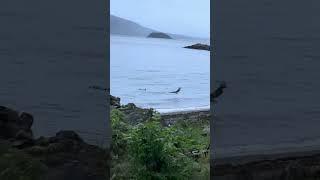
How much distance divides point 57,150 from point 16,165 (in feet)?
1.00

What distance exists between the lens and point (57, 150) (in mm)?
4043

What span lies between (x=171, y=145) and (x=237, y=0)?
1511mm

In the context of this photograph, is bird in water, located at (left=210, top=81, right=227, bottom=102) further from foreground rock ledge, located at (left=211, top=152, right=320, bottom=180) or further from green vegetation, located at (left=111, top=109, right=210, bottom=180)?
green vegetation, located at (left=111, top=109, right=210, bottom=180)

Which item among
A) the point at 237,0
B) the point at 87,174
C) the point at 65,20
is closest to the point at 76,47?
the point at 65,20

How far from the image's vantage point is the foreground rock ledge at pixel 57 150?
13.1 ft

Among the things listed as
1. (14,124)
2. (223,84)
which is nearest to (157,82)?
(223,84)

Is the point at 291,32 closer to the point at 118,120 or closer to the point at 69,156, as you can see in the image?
the point at 69,156

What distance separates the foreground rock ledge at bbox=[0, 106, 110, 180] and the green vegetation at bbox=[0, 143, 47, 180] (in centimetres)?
3

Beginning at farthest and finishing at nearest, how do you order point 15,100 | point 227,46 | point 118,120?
point 118,120
point 227,46
point 15,100

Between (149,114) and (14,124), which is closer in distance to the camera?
(14,124)

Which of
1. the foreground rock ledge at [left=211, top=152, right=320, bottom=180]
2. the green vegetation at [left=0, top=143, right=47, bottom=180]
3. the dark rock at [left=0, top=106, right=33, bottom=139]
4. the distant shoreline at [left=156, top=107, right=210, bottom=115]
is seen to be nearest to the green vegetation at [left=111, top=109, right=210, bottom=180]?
the foreground rock ledge at [left=211, top=152, right=320, bottom=180]

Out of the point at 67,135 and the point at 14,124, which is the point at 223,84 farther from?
the point at 14,124

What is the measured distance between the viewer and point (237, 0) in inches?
173

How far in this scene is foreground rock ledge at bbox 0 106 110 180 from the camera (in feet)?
13.1
